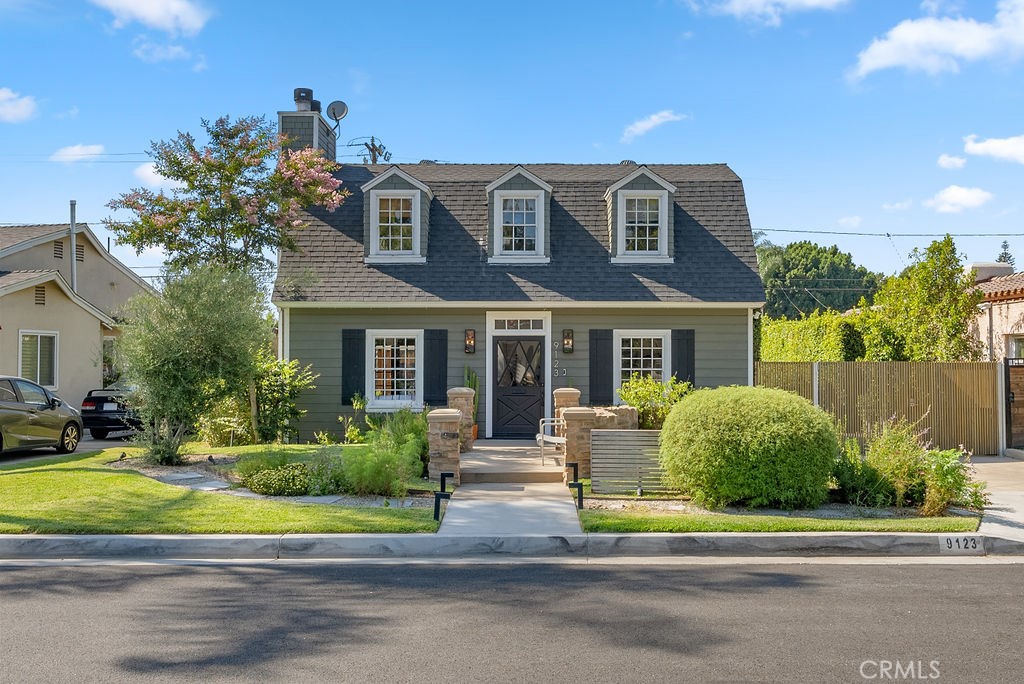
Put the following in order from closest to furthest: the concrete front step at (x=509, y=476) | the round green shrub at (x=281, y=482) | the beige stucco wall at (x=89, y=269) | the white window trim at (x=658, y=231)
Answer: the round green shrub at (x=281, y=482) → the concrete front step at (x=509, y=476) → the white window trim at (x=658, y=231) → the beige stucco wall at (x=89, y=269)

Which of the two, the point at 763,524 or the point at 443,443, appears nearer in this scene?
the point at 763,524

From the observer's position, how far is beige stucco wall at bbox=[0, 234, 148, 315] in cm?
2517

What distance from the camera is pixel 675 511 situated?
927cm

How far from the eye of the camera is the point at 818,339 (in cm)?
2125

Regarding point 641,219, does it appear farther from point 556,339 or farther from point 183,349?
point 183,349

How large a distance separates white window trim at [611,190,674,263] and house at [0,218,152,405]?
11.7 metres

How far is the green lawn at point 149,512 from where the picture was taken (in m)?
8.27

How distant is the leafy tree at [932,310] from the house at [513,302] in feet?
12.4

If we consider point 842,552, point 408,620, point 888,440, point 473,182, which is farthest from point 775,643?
point 473,182

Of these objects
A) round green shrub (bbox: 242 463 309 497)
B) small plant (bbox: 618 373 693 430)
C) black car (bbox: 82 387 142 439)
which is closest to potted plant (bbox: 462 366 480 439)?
small plant (bbox: 618 373 693 430)

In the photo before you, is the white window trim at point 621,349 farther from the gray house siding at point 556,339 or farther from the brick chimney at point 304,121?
the brick chimney at point 304,121

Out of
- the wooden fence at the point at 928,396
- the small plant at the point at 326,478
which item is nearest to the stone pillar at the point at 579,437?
the small plant at the point at 326,478

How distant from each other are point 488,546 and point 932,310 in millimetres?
13503

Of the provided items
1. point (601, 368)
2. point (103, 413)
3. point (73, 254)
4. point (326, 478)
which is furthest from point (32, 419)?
point (73, 254)
